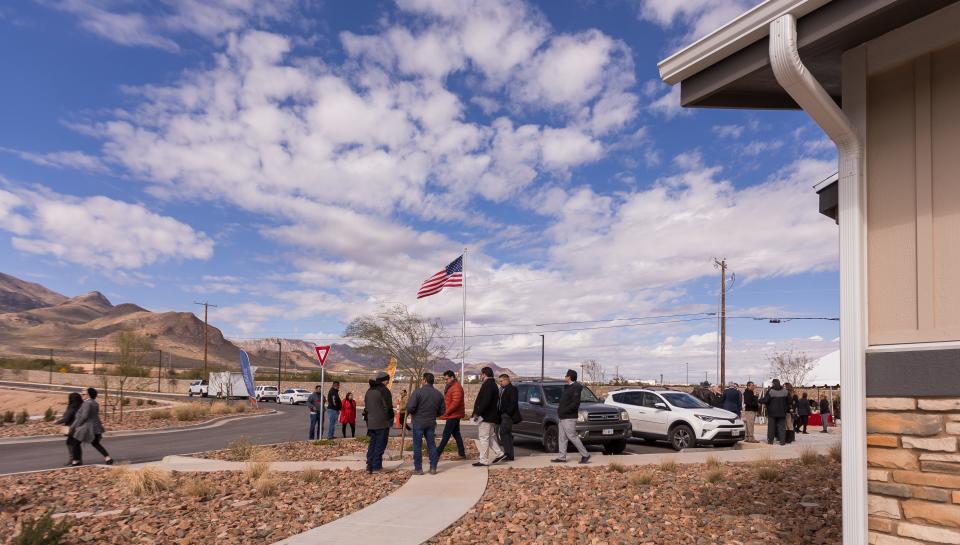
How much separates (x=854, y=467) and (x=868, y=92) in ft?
8.81

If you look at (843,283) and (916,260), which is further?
(843,283)

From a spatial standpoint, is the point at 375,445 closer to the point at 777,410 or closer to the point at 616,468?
the point at 616,468

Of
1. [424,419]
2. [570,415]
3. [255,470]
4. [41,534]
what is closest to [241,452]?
[255,470]

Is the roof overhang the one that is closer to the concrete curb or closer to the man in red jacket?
the man in red jacket

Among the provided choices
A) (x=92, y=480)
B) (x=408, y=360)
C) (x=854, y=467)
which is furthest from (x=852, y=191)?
(x=408, y=360)

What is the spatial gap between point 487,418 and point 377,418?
2108 mm

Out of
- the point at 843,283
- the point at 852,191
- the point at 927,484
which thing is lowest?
the point at 927,484

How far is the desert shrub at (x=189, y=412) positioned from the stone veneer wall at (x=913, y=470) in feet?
100

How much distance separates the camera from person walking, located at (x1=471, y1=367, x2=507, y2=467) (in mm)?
12898

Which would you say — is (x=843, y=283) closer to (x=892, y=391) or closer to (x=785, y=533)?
(x=892, y=391)

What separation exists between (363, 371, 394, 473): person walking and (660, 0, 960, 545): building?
8647 millimetres

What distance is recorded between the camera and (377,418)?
12297 mm

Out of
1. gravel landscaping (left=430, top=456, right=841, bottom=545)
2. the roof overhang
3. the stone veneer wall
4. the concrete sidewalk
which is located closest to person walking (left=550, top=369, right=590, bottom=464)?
gravel landscaping (left=430, top=456, right=841, bottom=545)

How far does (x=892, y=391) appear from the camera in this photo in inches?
183
